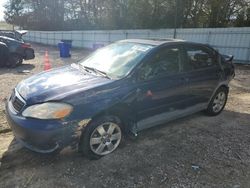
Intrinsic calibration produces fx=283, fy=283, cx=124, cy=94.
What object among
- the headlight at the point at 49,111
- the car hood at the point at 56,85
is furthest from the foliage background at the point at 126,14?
the headlight at the point at 49,111

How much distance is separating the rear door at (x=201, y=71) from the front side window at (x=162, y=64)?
0.72ft

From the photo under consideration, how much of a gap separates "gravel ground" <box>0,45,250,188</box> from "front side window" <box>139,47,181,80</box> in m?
1.09

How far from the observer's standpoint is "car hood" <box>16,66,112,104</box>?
3652 millimetres

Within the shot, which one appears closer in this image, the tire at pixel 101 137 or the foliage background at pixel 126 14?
the tire at pixel 101 137

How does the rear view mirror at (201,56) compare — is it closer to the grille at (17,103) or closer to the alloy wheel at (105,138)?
the alloy wheel at (105,138)

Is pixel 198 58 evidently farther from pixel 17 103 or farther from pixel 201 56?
pixel 17 103

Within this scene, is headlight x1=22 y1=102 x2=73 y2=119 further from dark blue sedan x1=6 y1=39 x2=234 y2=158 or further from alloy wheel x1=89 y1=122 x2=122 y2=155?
alloy wheel x1=89 y1=122 x2=122 y2=155

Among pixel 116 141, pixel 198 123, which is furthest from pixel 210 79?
pixel 116 141

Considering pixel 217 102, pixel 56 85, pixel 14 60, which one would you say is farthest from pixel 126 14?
pixel 56 85

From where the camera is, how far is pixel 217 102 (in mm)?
5941

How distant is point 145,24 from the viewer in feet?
83.6

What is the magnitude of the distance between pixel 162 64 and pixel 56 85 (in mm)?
1735

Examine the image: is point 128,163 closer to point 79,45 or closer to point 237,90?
point 237,90

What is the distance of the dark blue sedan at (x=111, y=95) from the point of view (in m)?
3.50
